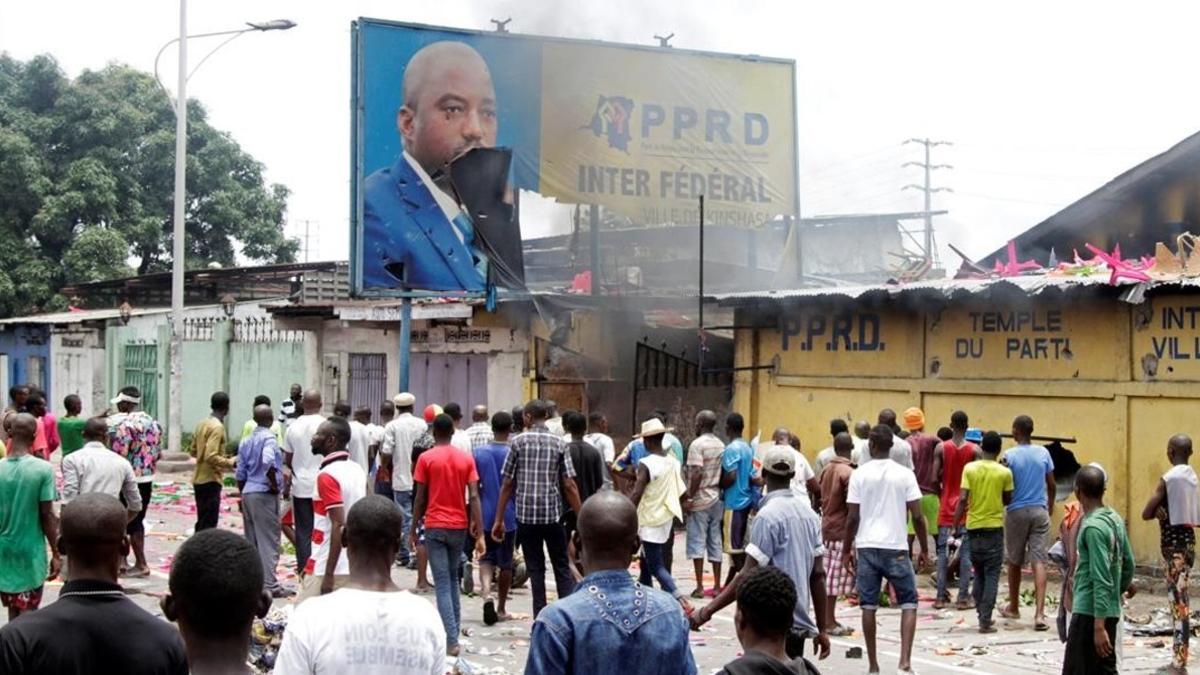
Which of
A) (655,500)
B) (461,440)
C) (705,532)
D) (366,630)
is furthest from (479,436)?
(366,630)

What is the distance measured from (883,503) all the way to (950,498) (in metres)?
3.82

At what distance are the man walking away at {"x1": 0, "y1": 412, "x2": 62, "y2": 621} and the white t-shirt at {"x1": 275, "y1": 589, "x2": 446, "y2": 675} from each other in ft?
15.4

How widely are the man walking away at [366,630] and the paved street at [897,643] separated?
491 centimetres

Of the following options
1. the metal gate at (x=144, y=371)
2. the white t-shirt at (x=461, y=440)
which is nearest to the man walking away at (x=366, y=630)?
the white t-shirt at (x=461, y=440)

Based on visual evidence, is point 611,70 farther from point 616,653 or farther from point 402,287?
point 616,653

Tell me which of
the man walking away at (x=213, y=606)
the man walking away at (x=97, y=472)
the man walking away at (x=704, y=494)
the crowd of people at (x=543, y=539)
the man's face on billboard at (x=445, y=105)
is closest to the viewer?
the man walking away at (x=213, y=606)

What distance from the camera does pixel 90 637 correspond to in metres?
4.22

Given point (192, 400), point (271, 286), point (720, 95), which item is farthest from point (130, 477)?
point (271, 286)

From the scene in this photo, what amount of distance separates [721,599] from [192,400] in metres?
26.0

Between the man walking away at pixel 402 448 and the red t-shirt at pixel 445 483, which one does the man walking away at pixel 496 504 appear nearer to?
the red t-shirt at pixel 445 483

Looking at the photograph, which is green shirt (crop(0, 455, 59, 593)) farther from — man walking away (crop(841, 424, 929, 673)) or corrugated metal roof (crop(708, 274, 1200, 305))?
Answer: corrugated metal roof (crop(708, 274, 1200, 305))

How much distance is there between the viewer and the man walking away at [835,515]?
11922 mm

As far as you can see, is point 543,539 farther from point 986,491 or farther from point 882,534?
point 986,491

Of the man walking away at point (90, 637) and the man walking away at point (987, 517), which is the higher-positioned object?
the man walking away at point (90, 637)
